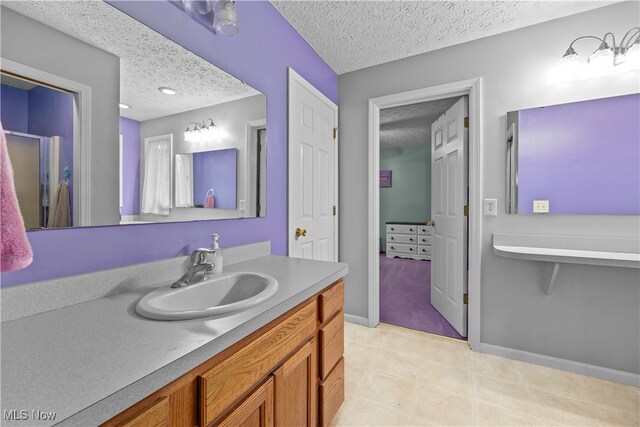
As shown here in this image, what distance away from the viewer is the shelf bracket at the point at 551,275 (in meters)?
1.76

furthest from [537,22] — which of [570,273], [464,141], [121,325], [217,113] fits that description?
[121,325]

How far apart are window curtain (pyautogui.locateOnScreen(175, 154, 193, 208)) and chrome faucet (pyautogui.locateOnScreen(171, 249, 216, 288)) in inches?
10.6

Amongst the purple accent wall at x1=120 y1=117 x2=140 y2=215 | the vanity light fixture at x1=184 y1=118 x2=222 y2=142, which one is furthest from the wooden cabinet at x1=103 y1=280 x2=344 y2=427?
the vanity light fixture at x1=184 y1=118 x2=222 y2=142

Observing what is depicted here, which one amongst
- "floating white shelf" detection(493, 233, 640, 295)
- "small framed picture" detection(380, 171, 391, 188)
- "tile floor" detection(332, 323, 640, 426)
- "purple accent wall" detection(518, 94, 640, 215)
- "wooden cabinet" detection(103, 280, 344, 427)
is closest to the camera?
"wooden cabinet" detection(103, 280, 344, 427)

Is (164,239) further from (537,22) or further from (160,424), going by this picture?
(537,22)

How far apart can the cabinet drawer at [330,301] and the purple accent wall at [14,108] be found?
43.7 inches

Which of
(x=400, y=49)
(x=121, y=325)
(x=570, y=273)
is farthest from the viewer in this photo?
(x=400, y=49)

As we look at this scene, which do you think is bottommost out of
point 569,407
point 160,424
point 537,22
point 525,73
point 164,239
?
point 569,407

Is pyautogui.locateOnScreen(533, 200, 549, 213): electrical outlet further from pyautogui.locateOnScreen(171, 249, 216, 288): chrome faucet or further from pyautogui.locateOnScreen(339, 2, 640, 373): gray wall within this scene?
pyautogui.locateOnScreen(171, 249, 216, 288): chrome faucet

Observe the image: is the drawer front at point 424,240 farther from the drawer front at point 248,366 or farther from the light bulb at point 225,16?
the light bulb at point 225,16

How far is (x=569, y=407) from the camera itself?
4.95ft

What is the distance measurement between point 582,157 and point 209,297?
238 centimetres

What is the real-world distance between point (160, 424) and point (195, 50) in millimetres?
1369

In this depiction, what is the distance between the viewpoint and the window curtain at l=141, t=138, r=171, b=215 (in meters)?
1.08
